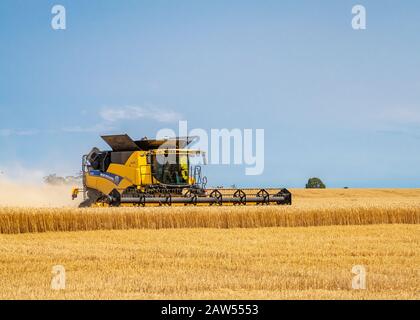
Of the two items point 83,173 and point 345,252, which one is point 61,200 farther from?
point 345,252

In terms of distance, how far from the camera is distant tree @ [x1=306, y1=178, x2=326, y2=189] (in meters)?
53.3

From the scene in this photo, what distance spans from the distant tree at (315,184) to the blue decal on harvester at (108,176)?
30.2m

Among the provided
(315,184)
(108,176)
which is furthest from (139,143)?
(315,184)

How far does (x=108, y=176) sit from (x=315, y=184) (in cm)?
3041

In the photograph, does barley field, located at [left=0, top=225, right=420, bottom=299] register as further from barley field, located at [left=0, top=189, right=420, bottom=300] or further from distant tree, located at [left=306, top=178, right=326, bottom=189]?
distant tree, located at [left=306, top=178, right=326, bottom=189]

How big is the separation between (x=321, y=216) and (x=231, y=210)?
2.72 m

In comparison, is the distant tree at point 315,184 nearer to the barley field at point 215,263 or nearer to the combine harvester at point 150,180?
the combine harvester at point 150,180

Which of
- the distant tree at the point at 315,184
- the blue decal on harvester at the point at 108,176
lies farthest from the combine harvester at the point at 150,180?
the distant tree at the point at 315,184

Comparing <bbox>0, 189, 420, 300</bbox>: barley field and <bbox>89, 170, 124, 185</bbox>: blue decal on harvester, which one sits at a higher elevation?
<bbox>89, 170, 124, 185</bbox>: blue decal on harvester

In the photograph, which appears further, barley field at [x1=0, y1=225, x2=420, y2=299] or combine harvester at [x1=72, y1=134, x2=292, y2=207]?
combine harvester at [x1=72, y1=134, x2=292, y2=207]

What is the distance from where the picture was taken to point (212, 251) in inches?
577

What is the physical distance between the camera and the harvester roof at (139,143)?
24897 mm

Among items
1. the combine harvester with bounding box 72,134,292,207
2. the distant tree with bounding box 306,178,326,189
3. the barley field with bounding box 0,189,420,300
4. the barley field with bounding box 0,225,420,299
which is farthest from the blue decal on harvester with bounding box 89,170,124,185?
the distant tree with bounding box 306,178,326,189
